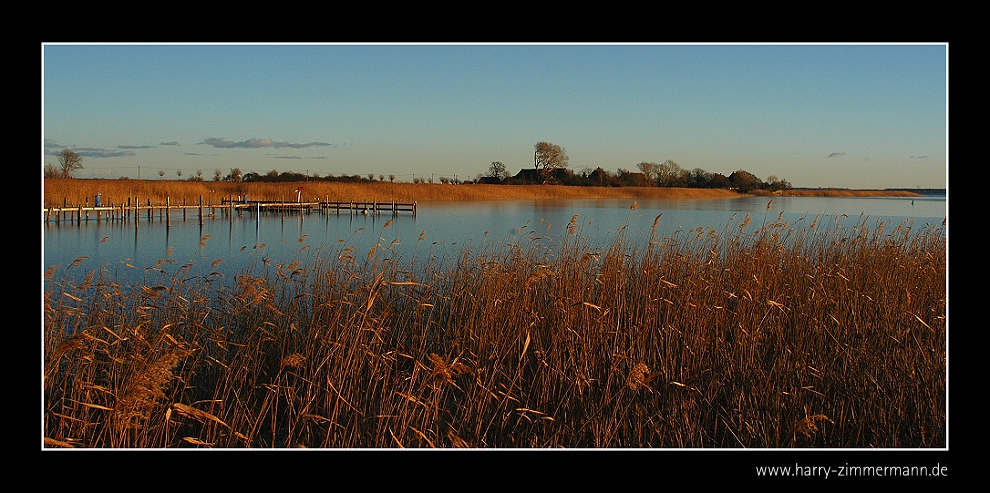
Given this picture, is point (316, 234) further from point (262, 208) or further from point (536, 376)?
point (536, 376)

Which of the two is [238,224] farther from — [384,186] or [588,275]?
[588,275]

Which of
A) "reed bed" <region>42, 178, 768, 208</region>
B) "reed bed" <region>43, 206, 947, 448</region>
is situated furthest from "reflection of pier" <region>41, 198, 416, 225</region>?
"reed bed" <region>43, 206, 947, 448</region>

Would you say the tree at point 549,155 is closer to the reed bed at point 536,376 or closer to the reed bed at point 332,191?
the reed bed at point 332,191

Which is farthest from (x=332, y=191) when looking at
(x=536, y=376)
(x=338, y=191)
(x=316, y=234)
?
(x=536, y=376)

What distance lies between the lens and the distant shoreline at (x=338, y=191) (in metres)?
36.1

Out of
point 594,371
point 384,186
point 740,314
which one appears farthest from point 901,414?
point 384,186

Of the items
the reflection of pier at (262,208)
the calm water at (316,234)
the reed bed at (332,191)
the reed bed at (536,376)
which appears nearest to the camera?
the reed bed at (536,376)

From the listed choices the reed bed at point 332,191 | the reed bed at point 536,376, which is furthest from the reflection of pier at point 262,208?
the reed bed at point 536,376

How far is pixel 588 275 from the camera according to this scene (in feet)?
19.6

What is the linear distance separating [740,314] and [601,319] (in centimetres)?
106

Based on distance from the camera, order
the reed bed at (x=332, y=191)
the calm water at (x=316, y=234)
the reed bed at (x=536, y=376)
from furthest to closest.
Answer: the reed bed at (x=332, y=191)
the calm water at (x=316, y=234)
the reed bed at (x=536, y=376)

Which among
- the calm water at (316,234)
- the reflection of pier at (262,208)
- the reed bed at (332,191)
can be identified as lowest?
the calm water at (316,234)

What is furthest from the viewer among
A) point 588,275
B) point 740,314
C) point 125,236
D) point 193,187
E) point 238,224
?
point 193,187

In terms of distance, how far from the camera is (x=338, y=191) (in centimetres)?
4706
